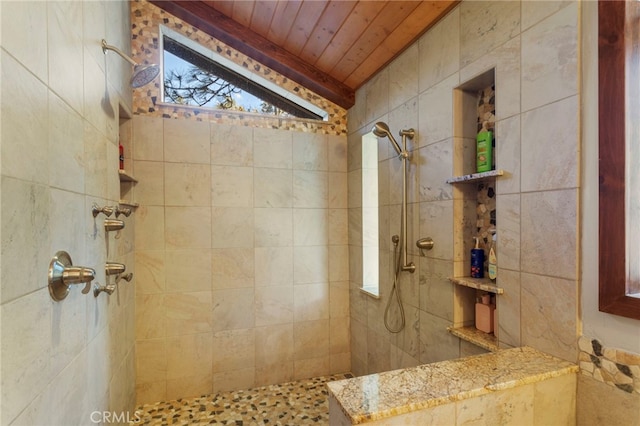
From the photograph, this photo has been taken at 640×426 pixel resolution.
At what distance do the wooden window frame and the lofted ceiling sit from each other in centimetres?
77

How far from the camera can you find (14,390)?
2.36 ft

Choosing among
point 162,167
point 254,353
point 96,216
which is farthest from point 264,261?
point 96,216

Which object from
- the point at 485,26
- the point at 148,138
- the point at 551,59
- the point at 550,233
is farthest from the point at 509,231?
the point at 148,138

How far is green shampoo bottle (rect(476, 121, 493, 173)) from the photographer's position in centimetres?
143

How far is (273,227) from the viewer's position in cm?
239

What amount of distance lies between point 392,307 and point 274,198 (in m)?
1.18

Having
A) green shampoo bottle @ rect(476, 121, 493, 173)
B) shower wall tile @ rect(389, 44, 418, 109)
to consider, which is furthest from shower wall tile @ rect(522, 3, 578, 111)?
shower wall tile @ rect(389, 44, 418, 109)

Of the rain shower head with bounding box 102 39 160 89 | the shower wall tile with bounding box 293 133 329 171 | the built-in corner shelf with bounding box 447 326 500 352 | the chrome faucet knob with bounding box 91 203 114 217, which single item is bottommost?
the built-in corner shelf with bounding box 447 326 500 352

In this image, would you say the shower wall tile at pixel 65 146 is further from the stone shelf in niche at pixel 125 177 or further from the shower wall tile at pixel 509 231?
the shower wall tile at pixel 509 231

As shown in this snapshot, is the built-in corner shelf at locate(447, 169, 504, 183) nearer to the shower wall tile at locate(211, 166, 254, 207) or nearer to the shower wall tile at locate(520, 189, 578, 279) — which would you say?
the shower wall tile at locate(520, 189, 578, 279)

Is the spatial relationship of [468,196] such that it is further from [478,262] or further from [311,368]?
[311,368]

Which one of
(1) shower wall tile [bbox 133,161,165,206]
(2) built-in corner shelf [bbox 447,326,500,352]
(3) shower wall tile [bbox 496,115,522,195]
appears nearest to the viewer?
(3) shower wall tile [bbox 496,115,522,195]

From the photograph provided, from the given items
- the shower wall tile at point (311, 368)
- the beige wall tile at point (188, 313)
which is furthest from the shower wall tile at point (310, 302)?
the beige wall tile at point (188, 313)

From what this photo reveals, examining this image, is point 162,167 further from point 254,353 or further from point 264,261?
point 254,353
